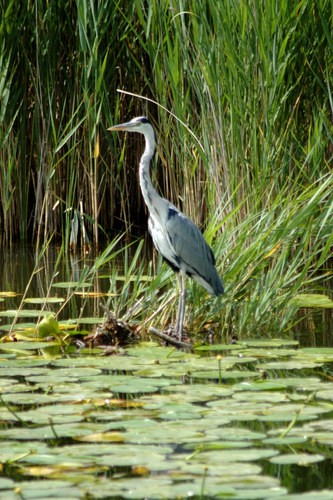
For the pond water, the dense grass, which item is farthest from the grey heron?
the pond water

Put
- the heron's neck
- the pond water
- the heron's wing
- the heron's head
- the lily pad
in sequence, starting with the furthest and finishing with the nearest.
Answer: the heron's head < the heron's neck < the heron's wing < the lily pad < the pond water

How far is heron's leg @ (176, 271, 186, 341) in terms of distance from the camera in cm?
446

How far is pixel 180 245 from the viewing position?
15.3 feet

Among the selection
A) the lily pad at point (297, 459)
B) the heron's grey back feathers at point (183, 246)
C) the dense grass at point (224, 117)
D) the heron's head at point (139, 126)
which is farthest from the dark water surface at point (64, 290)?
the lily pad at point (297, 459)

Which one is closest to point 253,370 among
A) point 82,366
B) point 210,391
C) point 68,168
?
point 210,391

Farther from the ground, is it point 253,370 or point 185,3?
point 185,3

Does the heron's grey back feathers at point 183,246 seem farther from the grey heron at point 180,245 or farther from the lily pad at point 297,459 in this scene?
the lily pad at point 297,459

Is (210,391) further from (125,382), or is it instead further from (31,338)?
(31,338)

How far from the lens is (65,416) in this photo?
308 centimetres

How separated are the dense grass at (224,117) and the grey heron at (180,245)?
7.4 inches

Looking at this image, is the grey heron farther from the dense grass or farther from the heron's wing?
the dense grass

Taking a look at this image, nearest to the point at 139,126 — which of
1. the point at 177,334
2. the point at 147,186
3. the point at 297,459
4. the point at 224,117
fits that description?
the point at 147,186

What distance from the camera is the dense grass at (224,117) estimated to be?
4.79 meters

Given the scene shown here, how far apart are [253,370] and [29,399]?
1.09m
